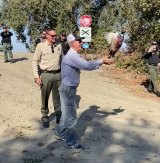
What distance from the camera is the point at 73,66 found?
7.56 m

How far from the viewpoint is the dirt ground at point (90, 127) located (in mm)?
7715

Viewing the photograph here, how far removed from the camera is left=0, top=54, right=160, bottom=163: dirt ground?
7.71m

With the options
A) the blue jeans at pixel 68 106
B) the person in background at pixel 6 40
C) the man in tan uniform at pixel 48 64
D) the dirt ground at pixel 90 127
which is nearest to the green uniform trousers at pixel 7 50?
the person in background at pixel 6 40

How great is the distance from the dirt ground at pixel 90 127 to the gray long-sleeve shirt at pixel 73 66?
1262 mm

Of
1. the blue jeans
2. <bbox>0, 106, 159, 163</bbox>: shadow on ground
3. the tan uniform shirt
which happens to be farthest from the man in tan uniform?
the blue jeans

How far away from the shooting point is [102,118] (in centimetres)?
1058

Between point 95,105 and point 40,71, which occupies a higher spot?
point 40,71

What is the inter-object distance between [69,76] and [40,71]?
1.59 metres

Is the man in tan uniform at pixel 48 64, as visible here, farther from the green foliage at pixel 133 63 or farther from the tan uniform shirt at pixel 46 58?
the green foliage at pixel 133 63

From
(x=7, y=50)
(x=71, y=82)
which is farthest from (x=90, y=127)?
(x=7, y=50)

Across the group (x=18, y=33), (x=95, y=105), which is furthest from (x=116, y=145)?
(x=18, y=33)

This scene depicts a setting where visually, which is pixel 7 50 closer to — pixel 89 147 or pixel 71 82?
pixel 89 147

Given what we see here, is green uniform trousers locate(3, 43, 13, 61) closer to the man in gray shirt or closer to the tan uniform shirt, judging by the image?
the tan uniform shirt

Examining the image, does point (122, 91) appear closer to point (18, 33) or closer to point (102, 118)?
point (102, 118)
